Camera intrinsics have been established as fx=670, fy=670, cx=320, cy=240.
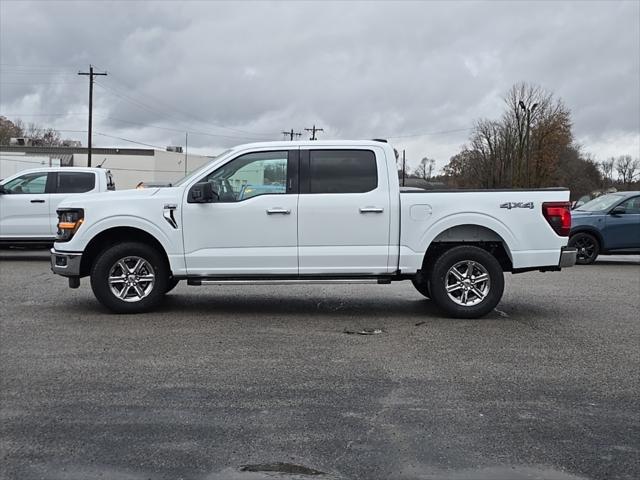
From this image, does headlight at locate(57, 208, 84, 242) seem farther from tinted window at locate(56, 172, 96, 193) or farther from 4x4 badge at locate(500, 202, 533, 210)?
tinted window at locate(56, 172, 96, 193)

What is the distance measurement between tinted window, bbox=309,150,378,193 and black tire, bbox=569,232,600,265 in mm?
8390

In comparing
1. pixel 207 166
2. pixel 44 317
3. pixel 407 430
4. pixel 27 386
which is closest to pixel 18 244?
pixel 44 317

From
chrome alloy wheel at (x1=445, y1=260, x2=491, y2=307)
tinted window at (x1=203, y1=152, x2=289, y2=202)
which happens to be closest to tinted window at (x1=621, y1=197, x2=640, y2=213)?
chrome alloy wheel at (x1=445, y1=260, x2=491, y2=307)

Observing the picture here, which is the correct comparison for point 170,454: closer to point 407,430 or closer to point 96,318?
point 407,430

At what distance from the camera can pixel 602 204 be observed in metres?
15.1

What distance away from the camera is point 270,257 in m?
7.82

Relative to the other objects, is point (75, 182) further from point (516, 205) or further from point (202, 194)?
point (516, 205)

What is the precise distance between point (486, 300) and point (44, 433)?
17.2 feet

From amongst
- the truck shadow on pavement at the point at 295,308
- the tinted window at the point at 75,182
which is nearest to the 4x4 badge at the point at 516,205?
the truck shadow on pavement at the point at 295,308

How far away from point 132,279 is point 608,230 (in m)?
10.8

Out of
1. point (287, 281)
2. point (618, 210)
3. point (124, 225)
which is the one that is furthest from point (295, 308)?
point (618, 210)

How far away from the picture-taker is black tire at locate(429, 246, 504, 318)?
7.89 metres

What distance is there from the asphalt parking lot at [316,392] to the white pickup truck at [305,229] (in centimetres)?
52

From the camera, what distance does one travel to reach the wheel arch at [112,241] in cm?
798
